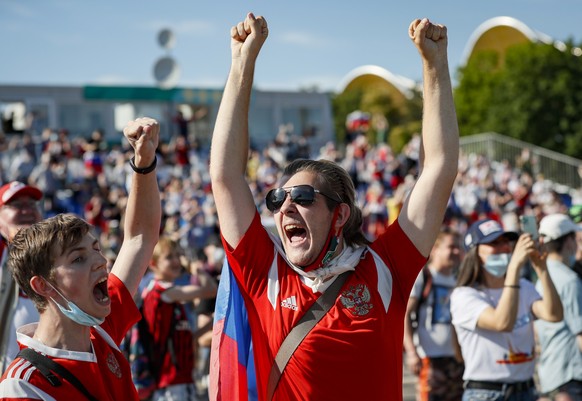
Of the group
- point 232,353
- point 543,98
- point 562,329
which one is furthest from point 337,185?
point 543,98

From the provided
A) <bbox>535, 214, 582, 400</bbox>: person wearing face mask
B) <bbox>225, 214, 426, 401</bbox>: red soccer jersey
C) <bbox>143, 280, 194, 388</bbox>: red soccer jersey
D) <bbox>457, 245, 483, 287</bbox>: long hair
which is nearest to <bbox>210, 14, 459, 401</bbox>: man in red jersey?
<bbox>225, 214, 426, 401</bbox>: red soccer jersey

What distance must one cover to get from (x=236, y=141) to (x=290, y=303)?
676mm

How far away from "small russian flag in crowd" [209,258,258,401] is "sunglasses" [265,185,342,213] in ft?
1.09

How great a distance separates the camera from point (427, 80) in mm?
3451

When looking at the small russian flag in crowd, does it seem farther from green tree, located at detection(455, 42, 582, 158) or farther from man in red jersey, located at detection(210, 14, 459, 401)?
green tree, located at detection(455, 42, 582, 158)

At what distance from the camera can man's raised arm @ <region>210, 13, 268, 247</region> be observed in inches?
130

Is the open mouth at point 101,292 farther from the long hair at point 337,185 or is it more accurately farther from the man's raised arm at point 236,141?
the long hair at point 337,185

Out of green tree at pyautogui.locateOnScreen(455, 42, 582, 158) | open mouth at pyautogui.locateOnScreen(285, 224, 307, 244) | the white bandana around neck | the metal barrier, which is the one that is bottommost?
the white bandana around neck

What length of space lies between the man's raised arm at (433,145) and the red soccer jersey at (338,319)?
0.27ft

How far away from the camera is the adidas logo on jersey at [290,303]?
3.28 meters

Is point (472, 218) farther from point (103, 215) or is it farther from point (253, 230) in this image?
Answer: point (253, 230)

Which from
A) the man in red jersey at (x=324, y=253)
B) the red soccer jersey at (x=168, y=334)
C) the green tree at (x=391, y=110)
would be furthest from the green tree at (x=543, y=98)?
the man in red jersey at (x=324, y=253)

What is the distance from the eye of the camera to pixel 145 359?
6.42 m

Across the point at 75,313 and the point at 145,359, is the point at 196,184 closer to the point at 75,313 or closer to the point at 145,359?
the point at 145,359
